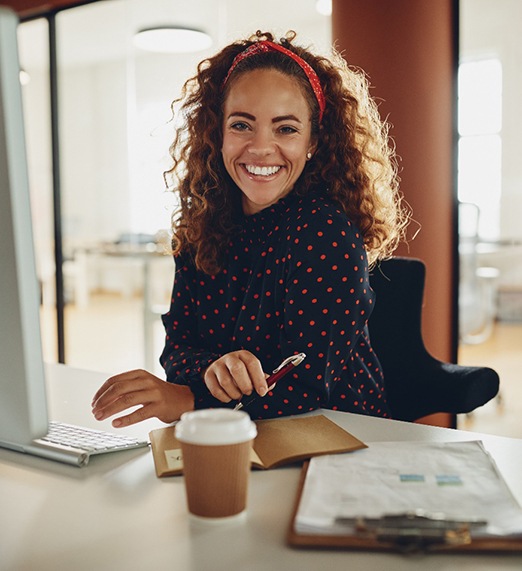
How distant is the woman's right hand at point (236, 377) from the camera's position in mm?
1068

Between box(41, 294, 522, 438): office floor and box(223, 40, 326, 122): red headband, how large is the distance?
180 cm

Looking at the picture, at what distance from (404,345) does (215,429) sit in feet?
3.86

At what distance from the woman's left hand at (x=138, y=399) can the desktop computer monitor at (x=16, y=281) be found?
37 centimetres

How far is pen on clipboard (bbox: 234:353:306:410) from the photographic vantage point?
1.08m

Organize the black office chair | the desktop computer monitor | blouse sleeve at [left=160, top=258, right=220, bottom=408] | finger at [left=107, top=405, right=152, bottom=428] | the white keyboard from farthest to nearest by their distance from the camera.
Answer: the black office chair → blouse sleeve at [left=160, top=258, right=220, bottom=408] → finger at [left=107, top=405, right=152, bottom=428] → the white keyboard → the desktop computer monitor

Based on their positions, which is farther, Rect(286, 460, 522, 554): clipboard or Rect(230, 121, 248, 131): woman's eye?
Rect(230, 121, 248, 131): woman's eye

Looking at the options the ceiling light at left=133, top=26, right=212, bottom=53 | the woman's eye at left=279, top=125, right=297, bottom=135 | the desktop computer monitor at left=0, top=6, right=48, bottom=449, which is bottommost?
the desktop computer monitor at left=0, top=6, right=48, bottom=449

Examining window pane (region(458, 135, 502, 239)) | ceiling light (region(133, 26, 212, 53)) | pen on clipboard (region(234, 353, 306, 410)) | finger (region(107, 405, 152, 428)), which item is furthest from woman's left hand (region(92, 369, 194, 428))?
ceiling light (region(133, 26, 212, 53))

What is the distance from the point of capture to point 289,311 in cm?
130

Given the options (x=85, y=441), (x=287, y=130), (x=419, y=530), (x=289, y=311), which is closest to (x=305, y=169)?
(x=287, y=130)

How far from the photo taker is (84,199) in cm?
680

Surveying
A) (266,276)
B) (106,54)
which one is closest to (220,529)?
(266,276)

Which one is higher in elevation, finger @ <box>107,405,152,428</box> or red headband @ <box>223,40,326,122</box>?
red headband @ <box>223,40,326,122</box>

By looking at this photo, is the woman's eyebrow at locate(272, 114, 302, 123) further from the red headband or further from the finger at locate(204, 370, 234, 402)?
the finger at locate(204, 370, 234, 402)
